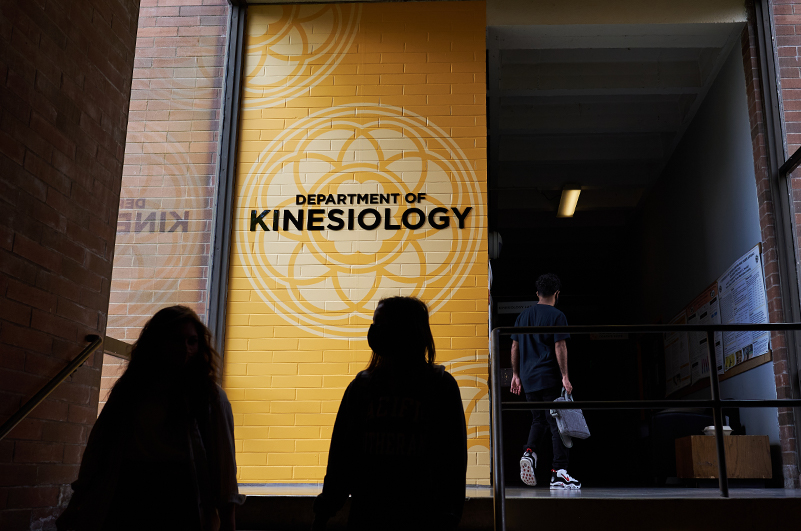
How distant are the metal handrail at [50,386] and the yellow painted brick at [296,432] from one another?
5.62ft

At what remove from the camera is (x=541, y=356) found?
15.9 ft

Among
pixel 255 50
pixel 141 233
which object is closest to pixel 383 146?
pixel 255 50

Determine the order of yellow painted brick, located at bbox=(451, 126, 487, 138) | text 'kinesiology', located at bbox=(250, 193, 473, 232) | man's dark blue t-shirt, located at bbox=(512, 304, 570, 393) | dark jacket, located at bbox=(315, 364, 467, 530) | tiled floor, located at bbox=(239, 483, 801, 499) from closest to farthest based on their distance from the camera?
1. dark jacket, located at bbox=(315, 364, 467, 530)
2. tiled floor, located at bbox=(239, 483, 801, 499)
3. man's dark blue t-shirt, located at bbox=(512, 304, 570, 393)
4. text 'kinesiology', located at bbox=(250, 193, 473, 232)
5. yellow painted brick, located at bbox=(451, 126, 487, 138)

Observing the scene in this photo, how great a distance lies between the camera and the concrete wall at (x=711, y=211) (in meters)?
5.73

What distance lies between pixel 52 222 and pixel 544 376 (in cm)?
306

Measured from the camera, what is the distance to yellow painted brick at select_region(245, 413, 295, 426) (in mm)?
5027

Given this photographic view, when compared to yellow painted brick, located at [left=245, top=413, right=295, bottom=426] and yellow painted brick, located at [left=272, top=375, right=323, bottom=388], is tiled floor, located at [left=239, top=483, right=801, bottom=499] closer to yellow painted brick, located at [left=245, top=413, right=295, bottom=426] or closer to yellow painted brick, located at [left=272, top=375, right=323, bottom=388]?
yellow painted brick, located at [left=245, top=413, right=295, bottom=426]

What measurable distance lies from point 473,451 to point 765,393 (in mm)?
2253

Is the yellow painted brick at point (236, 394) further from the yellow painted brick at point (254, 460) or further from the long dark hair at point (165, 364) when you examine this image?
the long dark hair at point (165, 364)

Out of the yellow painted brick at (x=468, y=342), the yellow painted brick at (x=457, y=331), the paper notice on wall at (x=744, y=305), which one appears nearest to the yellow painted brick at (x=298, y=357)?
the yellow painted brick at (x=457, y=331)

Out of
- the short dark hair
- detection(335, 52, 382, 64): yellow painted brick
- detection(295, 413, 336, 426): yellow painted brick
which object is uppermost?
detection(335, 52, 382, 64): yellow painted brick

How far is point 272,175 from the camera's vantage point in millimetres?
5477

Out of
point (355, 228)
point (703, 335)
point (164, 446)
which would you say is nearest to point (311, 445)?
point (355, 228)

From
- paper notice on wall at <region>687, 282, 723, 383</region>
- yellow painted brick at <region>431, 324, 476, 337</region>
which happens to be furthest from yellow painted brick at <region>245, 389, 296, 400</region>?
paper notice on wall at <region>687, 282, 723, 383</region>
